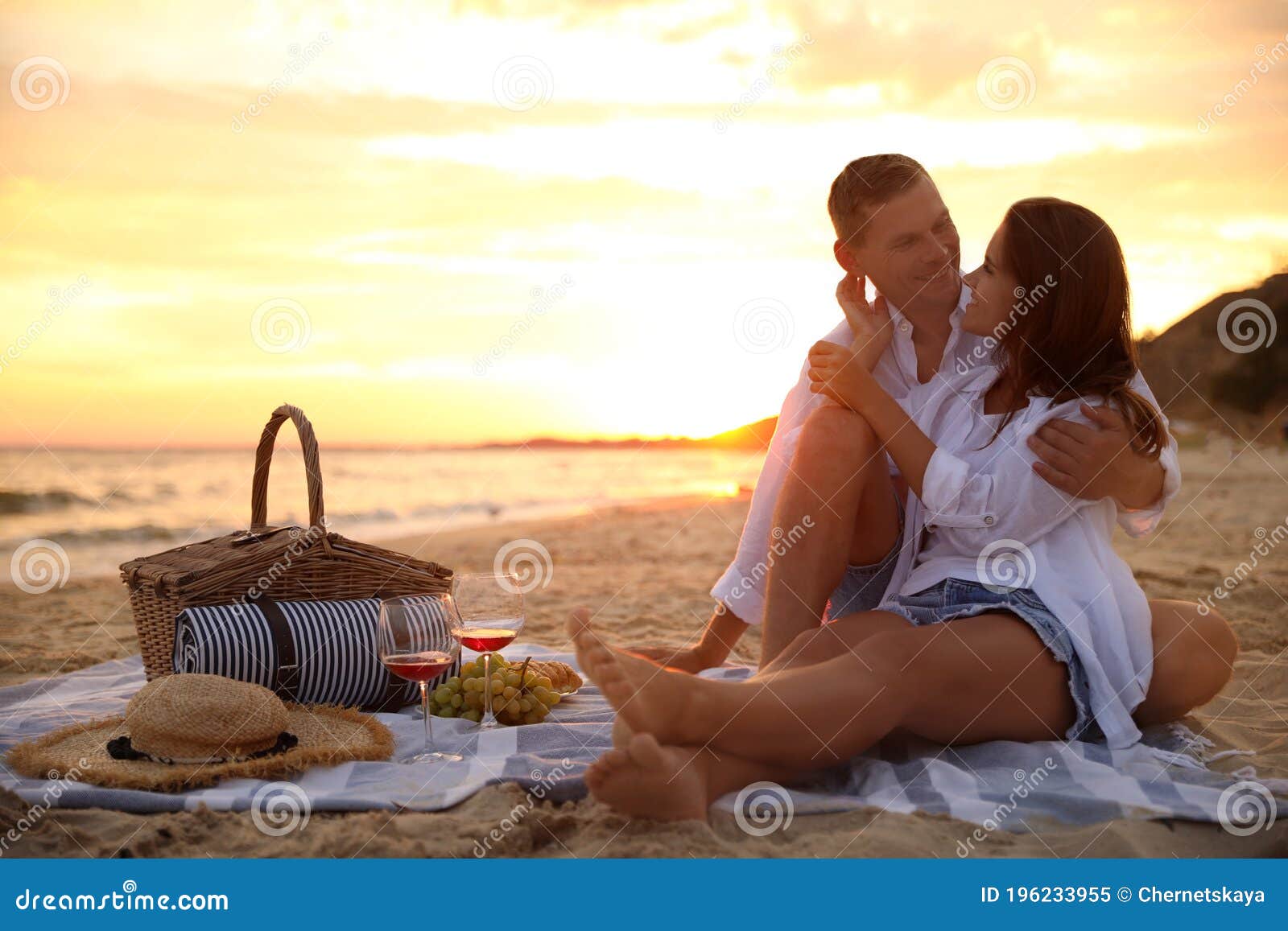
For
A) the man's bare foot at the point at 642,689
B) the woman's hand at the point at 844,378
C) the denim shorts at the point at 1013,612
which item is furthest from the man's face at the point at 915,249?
the man's bare foot at the point at 642,689

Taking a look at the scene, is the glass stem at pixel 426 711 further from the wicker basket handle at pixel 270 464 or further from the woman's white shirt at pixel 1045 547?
the woman's white shirt at pixel 1045 547

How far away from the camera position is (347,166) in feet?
23.1

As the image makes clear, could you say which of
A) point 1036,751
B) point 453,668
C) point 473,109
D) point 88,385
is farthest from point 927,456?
point 88,385

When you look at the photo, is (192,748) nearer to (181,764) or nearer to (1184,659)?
(181,764)

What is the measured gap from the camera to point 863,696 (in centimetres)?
215

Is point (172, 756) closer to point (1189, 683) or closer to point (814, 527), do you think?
point (814, 527)

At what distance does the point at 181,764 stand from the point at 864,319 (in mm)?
2232

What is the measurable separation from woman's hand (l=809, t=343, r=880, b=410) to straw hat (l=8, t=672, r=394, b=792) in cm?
153

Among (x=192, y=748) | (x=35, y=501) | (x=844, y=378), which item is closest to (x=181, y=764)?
(x=192, y=748)

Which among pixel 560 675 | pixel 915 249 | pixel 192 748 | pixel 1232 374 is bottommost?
pixel 560 675

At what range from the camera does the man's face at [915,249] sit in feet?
9.56

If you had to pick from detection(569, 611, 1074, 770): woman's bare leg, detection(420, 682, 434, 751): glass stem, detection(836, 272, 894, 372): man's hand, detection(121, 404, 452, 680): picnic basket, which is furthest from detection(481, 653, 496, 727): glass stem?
detection(836, 272, 894, 372): man's hand

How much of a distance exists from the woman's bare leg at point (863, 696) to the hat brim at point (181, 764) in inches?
33.3

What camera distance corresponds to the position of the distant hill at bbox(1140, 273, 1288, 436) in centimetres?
2302
